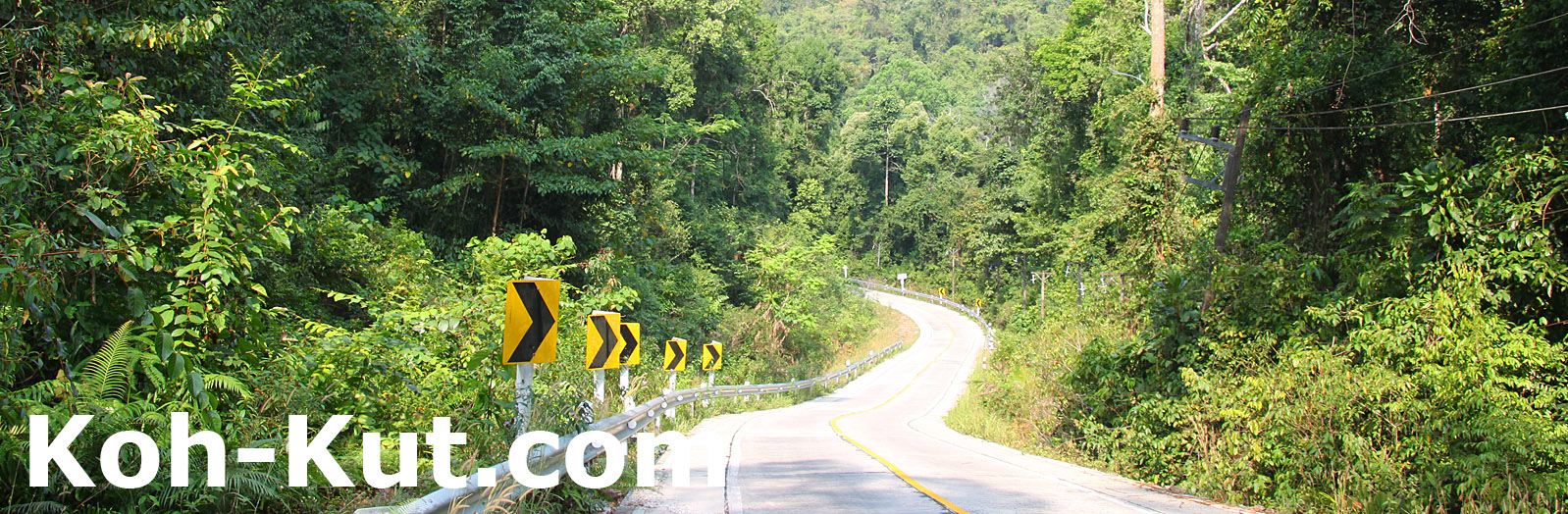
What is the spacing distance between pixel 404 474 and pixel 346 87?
13.5 metres

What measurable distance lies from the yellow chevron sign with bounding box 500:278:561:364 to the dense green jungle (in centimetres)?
56

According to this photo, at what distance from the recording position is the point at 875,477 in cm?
1210

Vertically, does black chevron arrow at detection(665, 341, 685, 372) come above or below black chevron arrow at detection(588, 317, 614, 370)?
below

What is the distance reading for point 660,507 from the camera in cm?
924

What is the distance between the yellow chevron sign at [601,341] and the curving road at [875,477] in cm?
180

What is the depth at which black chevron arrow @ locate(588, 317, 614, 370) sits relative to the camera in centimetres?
1377

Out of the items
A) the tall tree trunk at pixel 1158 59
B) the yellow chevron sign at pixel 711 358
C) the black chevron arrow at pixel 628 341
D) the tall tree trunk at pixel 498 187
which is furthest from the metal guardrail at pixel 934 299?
the black chevron arrow at pixel 628 341

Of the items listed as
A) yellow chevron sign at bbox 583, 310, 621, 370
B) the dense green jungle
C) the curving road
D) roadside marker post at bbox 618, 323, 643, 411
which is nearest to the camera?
the dense green jungle

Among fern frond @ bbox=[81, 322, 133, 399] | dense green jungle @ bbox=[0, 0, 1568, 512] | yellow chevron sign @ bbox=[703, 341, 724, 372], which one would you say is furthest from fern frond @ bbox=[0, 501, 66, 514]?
yellow chevron sign @ bbox=[703, 341, 724, 372]

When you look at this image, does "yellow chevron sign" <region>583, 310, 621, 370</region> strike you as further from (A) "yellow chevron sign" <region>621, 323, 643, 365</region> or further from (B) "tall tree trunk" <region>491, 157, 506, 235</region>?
(B) "tall tree trunk" <region>491, 157, 506, 235</region>

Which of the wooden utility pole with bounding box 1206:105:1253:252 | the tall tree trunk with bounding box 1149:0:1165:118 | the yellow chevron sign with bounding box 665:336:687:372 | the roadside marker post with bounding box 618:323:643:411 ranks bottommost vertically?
the yellow chevron sign with bounding box 665:336:687:372

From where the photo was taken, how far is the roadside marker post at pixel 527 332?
332 inches

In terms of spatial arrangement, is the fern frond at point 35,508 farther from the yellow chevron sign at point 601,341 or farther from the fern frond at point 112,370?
the yellow chevron sign at point 601,341

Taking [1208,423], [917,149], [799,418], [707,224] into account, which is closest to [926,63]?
[917,149]
